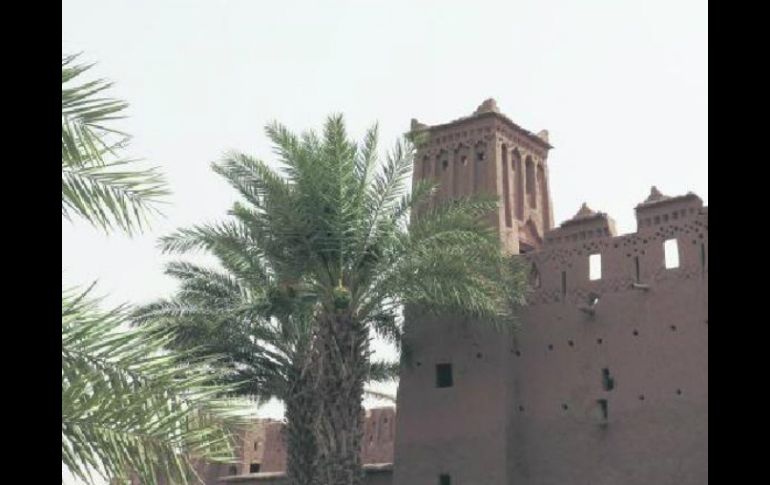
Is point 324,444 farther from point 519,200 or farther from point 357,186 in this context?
point 519,200

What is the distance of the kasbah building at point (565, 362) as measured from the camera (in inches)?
719

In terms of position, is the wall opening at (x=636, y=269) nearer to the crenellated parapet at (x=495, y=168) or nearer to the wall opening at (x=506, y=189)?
the crenellated parapet at (x=495, y=168)

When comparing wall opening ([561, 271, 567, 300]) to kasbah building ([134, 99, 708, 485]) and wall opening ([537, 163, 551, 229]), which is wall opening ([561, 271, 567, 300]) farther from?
wall opening ([537, 163, 551, 229])

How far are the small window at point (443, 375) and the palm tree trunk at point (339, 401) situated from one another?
4.50 metres

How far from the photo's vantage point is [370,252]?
16.8 m

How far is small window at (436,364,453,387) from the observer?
20984mm

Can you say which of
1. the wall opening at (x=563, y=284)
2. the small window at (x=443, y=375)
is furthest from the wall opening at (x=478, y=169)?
the small window at (x=443, y=375)

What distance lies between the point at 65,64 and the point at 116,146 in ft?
1.82

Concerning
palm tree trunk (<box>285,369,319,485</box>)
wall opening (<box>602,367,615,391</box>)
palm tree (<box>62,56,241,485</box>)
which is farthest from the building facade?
palm tree (<box>62,56,241,485</box>)

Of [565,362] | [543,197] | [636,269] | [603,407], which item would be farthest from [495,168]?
[603,407]

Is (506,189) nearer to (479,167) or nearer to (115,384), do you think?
(479,167)

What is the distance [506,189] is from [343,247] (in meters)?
6.86

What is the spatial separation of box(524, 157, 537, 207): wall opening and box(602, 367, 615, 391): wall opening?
5.25m
